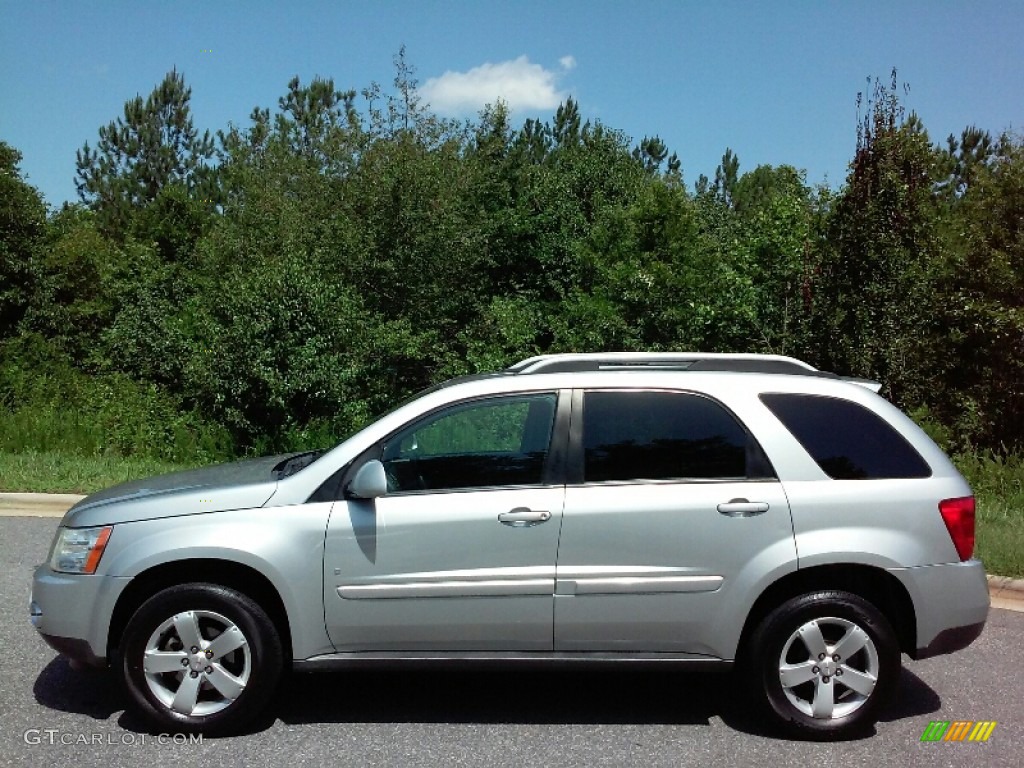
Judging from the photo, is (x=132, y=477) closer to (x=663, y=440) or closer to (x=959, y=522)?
(x=663, y=440)

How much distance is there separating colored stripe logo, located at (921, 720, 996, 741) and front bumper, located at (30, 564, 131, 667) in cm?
385

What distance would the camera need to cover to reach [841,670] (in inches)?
186

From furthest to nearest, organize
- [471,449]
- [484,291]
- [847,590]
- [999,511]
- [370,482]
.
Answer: [484,291], [999,511], [471,449], [847,590], [370,482]

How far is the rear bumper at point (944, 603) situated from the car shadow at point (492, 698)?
1.85 feet

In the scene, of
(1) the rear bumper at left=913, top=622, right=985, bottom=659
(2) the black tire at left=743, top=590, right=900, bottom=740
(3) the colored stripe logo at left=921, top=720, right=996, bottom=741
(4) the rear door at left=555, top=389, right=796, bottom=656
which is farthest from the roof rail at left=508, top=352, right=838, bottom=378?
(3) the colored stripe logo at left=921, top=720, right=996, bottom=741

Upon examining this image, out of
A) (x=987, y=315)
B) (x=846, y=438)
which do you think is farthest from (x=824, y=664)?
(x=987, y=315)

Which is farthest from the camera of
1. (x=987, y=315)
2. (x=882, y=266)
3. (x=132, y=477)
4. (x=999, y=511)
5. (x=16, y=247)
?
(x=16, y=247)

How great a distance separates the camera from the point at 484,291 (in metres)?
21.3

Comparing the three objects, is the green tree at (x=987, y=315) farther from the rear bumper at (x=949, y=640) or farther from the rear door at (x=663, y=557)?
the rear door at (x=663, y=557)

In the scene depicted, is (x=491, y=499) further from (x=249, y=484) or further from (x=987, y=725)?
(x=987, y=725)

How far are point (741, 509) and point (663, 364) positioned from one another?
94 cm

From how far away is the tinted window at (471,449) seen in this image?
482cm

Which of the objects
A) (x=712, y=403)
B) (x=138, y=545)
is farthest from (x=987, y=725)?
(x=138, y=545)

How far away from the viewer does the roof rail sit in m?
5.20
